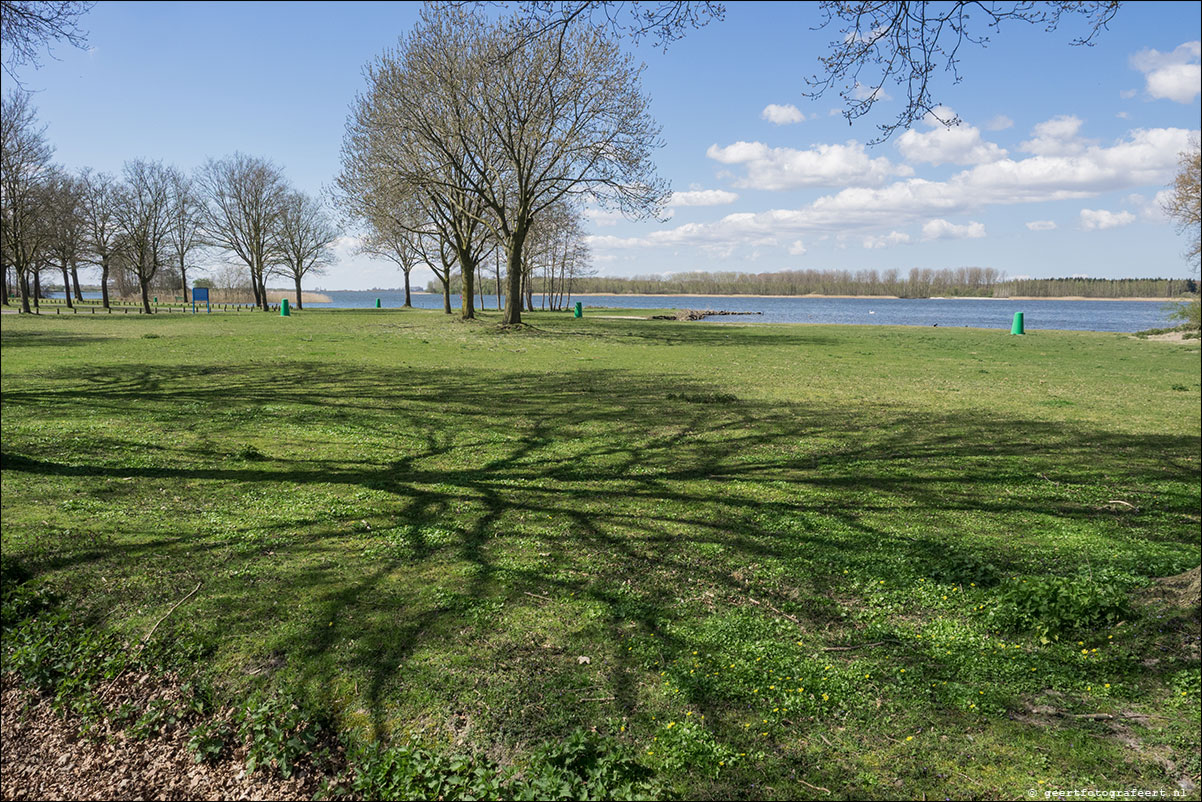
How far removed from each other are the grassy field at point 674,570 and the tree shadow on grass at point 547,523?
0.03 metres

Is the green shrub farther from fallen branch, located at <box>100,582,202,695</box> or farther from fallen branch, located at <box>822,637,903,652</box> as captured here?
fallen branch, located at <box>100,582,202,695</box>

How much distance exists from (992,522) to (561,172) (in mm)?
26753

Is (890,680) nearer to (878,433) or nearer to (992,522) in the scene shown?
(992,522)

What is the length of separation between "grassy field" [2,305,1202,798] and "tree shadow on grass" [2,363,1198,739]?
35 mm

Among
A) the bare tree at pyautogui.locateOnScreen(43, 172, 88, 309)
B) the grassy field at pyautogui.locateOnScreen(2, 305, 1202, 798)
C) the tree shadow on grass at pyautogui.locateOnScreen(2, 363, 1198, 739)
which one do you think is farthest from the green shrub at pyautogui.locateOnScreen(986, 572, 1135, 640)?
the bare tree at pyautogui.locateOnScreen(43, 172, 88, 309)

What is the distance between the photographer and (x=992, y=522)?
21.7 ft

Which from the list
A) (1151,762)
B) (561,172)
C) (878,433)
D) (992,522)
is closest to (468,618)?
(1151,762)

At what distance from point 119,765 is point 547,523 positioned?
359 centimetres

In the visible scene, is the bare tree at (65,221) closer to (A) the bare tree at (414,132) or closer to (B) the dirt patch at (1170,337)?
(A) the bare tree at (414,132)

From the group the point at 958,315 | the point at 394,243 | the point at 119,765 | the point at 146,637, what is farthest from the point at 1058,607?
the point at 958,315

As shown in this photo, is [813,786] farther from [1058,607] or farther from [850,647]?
[1058,607]

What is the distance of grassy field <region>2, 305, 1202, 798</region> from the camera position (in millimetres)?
3635

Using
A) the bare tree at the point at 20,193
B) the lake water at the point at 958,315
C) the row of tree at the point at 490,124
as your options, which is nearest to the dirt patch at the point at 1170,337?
the lake water at the point at 958,315

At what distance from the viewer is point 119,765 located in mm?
3859
